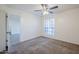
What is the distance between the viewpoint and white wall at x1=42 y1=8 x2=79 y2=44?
1.95 meters

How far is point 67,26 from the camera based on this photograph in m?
2.05

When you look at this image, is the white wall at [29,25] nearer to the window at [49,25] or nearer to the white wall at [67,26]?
the window at [49,25]

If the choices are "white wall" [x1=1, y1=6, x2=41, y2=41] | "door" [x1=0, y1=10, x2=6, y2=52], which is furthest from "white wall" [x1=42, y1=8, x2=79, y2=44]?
"door" [x1=0, y1=10, x2=6, y2=52]

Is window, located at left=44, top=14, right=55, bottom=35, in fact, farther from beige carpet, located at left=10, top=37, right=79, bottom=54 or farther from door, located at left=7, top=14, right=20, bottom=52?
door, located at left=7, top=14, right=20, bottom=52

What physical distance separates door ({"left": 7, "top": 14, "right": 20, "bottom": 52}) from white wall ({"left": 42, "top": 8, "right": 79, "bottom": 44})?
32.8 inches

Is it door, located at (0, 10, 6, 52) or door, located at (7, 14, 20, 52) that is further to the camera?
door, located at (7, 14, 20, 52)

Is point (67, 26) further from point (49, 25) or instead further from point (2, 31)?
point (2, 31)

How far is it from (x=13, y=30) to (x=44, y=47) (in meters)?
0.73

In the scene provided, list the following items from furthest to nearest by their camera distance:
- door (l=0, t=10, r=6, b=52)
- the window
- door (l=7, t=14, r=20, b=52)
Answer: the window → door (l=7, t=14, r=20, b=52) → door (l=0, t=10, r=6, b=52)

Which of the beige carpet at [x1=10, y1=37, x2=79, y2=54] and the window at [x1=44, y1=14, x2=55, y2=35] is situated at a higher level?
the window at [x1=44, y1=14, x2=55, y2=35]

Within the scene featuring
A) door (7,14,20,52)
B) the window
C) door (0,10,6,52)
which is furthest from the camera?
the window

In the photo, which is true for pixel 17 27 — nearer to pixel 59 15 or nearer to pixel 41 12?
pixel 41 12
